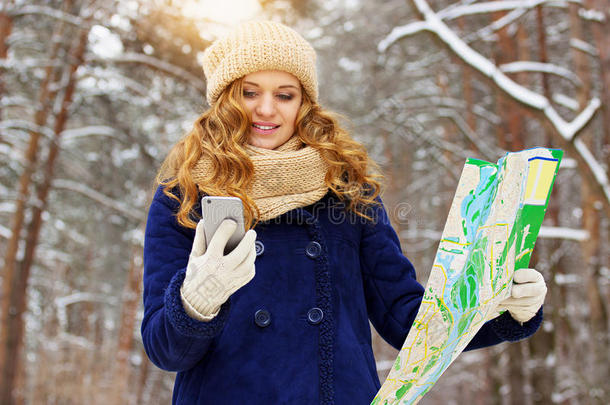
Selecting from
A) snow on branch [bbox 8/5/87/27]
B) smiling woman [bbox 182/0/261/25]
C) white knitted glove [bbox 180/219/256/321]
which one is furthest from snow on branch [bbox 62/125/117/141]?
white knitted glove [bbox 180/219/256/321]

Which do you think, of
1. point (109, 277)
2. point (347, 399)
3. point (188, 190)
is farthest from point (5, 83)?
point (109, 277)

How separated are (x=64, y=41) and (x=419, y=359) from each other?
7.49 m

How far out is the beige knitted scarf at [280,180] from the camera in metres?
1.79

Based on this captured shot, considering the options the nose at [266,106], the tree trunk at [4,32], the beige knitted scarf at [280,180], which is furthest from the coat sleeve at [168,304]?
the tree trunk at [4,32]

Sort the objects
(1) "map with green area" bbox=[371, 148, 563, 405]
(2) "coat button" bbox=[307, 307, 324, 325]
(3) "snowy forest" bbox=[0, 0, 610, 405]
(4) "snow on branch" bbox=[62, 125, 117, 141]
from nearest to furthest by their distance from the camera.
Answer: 1. (1) "map with green area" bbox=[371, 148, 563, 405]
2. (2) "coat button" bbox=[307, 307, 324, 325]
3. (3) "snowy forest" bbox=[0, 0, 610, 405]
4. (4) "snow on branch" bbox=[62, 125, 117, 141]

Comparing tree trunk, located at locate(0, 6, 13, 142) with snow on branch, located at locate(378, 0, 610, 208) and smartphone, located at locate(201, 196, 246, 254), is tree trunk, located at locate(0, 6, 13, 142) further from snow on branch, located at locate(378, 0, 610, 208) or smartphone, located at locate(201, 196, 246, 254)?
smartphone, located at locate(201, 196, 246, 254)

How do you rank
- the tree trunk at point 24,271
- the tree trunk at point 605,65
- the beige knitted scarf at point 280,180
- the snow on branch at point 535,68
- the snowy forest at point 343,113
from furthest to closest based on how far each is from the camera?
the tree trunk at point 24,271 → the snowy forest at point 343,113 → the snow on branch at point 535,68 → the tree trunk at point 605,65 → the beige knitted scarf at point 280,180

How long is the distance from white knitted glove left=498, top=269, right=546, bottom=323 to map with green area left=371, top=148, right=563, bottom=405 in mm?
97

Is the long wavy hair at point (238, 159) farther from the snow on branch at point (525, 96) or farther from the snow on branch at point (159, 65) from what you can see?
the snow on branch at point (159, 65)

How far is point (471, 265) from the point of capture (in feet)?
4.70

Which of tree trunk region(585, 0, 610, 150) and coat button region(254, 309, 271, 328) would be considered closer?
coat button region(254, 309, 271, 328)

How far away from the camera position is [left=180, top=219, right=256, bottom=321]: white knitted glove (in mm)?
1363

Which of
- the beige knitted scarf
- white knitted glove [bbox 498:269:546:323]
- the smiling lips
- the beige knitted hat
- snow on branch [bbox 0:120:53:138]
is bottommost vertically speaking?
white knitted glove [bbox 498:269:546:323]

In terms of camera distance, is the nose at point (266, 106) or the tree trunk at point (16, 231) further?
the tree trunk at point (16, 231)
